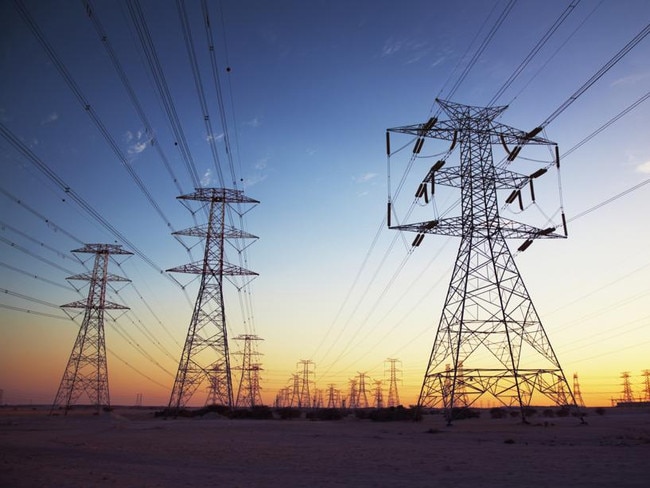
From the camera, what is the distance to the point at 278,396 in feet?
444

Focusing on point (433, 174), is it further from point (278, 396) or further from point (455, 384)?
point (278, 396)

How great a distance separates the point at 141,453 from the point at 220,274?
2624 cm

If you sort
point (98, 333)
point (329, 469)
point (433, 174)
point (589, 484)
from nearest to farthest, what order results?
point (589, 484), point (329, 469), point (433, 174), point (98, 333)

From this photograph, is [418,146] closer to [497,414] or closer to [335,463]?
[335,463]

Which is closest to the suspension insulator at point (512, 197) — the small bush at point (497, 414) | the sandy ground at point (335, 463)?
the sandy ground at point (335, 463)

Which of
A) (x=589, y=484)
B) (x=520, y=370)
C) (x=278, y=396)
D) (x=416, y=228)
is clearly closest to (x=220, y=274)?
(x=416, y=228)

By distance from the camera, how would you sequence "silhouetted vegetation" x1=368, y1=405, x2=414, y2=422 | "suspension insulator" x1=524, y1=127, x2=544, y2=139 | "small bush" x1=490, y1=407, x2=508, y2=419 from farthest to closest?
"small bush" x1=490, y1=407, x2=508, y2=419 → "silhouetted vegetation" x1=368, y1=405, x2=414, y2=422 → "suspension insulator" x1=524, y1=127, x2=544, y2=139

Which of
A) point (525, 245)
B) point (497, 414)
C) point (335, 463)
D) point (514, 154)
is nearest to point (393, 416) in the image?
point (497, 414)

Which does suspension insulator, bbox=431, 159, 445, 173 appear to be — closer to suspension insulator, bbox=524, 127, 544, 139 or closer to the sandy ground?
suspension insulator, bbox=524, 127, 544, 139

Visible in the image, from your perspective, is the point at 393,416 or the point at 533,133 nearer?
the point at 533,133

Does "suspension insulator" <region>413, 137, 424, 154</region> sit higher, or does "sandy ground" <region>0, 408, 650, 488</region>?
"suspension insulator" <region>413, 137, 424, 154</region>

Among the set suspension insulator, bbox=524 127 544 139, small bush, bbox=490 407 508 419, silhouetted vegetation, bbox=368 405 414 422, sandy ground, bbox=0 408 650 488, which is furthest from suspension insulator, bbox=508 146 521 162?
small bush, bbox=490 407 508 419

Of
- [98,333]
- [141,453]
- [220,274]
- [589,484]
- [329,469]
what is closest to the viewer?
[589,484]

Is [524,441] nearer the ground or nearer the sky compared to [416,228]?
nearer the ground
